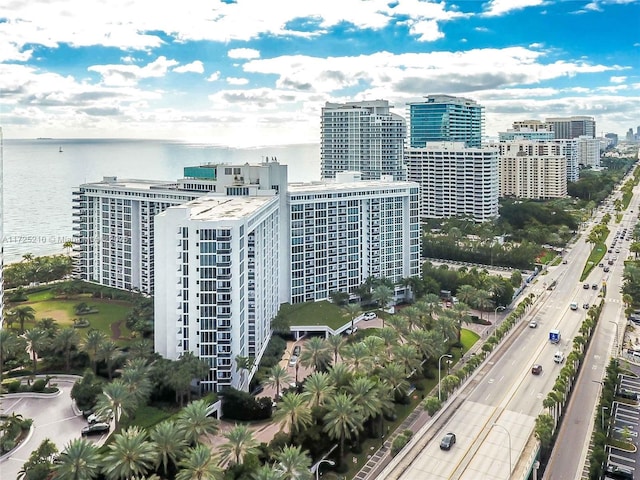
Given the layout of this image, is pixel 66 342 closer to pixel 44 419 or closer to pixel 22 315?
pixel 44 419

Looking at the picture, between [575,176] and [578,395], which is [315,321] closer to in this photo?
[578,395]

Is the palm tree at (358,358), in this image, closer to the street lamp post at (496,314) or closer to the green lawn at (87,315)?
the street lamp post at (496,314)

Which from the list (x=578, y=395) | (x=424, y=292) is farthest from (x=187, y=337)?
(x=424, y=292)

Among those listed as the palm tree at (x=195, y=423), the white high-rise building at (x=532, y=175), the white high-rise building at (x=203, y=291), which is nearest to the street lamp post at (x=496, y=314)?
the white high-rise building at (x=203, y=291)

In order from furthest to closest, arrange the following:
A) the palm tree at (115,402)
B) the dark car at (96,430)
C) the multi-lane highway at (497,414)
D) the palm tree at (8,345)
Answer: the palm tree at (8,345), the dark car at (96,430), the palm tree at (115,402), the multi-lane highway at (497,414)

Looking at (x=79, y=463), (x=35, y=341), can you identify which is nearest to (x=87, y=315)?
(x=35, y=341)

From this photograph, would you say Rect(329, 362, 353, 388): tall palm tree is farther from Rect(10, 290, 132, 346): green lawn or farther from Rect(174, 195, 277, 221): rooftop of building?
Rect(10, 290, 132, 346): green lawn

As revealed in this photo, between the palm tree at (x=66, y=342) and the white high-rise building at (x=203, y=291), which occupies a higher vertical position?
the white high-rise building at (x=203, y=291)
